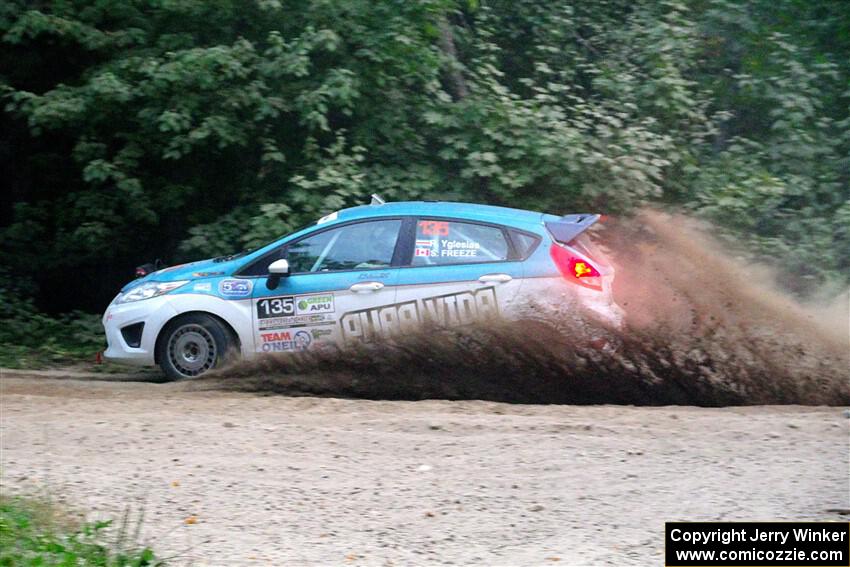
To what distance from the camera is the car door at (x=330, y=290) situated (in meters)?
9.66

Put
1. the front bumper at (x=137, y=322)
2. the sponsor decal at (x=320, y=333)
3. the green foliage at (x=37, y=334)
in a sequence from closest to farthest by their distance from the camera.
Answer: the sponsor decal at (x=320, y=333), the front bumper at (x=137, y=322), the green foliage at (x=37, y=334)

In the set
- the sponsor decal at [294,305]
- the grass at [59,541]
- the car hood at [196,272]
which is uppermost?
the car hood at [196,272]

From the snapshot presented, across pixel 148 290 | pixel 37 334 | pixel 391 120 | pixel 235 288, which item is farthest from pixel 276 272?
Answer: pixel 37 334

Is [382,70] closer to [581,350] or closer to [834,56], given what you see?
[581,350]

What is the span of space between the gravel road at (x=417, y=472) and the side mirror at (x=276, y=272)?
46.1 inches

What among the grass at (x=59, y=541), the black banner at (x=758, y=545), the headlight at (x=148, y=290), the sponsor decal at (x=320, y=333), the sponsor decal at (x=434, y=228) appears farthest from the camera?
the headlight at (x=148, y=290)

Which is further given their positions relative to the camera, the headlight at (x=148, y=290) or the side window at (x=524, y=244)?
the headlight at (x=148, y=290)

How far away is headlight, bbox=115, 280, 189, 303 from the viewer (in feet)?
33.2

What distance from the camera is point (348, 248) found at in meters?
9.93

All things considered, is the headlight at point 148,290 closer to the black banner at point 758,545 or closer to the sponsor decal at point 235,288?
the sponsor decal at point 235,288

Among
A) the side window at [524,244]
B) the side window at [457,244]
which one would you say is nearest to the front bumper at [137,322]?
the side window at [457,244]

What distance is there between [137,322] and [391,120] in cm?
466

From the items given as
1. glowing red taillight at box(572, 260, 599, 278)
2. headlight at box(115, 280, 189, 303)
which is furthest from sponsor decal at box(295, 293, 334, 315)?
glowing red taillight at box(572, 260, 599, 278)

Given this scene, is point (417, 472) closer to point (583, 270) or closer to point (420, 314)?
point (420, 314)
